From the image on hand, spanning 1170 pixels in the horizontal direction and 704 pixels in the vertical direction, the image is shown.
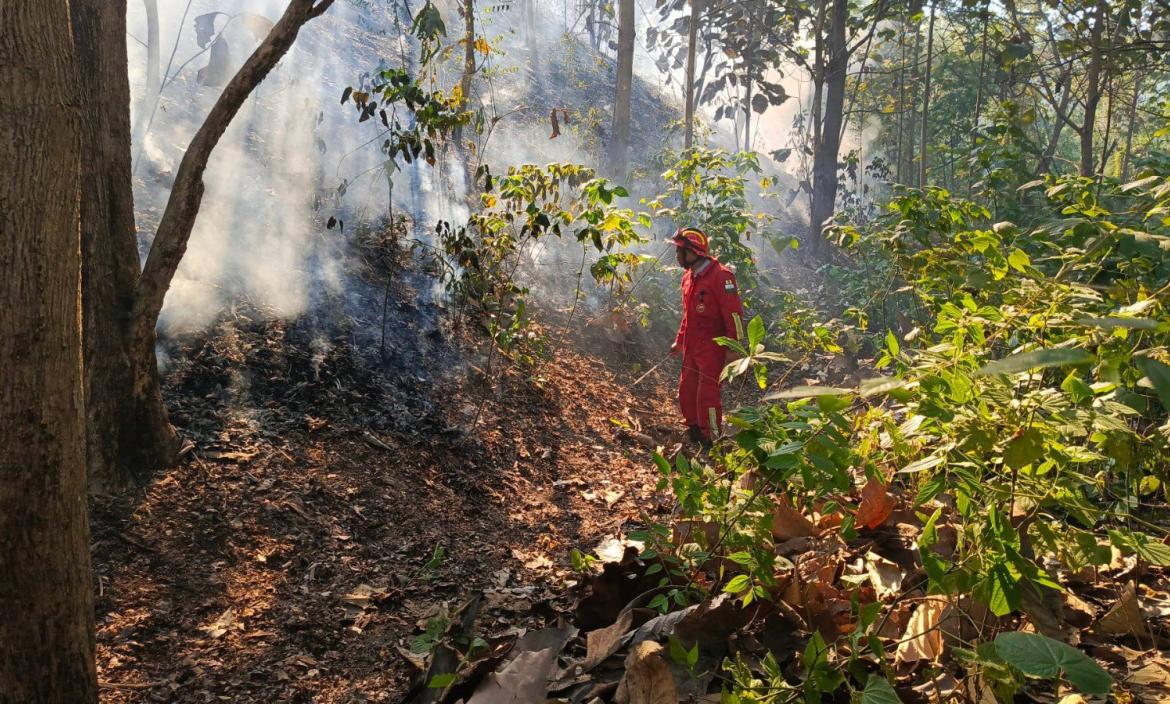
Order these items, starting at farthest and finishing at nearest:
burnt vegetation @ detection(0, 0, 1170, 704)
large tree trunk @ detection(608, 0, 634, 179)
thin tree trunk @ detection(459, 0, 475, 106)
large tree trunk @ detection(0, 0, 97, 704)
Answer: large tree trunk @ detection(608, 0, 634, 179), thin tree trunk @ detection(459, 0, 475, 106), large tree trunk @ detection(0, 0, 97, 704), burnt vegetation @ detection(0, 0, 1170, 704)

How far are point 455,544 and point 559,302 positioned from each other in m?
5.95

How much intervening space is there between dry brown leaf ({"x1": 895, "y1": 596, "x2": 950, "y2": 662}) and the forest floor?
4.55 feet

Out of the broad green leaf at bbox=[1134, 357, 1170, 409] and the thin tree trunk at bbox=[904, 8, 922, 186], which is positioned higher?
the thin tree trunk at bbox=[904, 8, 922, 186]

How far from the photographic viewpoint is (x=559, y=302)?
32.0 ft

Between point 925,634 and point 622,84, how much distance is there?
12634mm

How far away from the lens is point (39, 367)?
1924 millimetres

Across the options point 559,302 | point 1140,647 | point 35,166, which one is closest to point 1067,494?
point 1140,647

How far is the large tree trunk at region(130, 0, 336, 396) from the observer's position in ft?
12.4

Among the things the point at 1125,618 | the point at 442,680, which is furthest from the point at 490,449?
the point at 1125,618

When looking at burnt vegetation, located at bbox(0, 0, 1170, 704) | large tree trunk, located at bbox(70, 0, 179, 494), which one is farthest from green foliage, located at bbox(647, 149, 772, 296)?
large tree trunk, located at bbox(70, 0, 179, 494)

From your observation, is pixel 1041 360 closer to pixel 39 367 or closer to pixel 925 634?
pixel 925 634

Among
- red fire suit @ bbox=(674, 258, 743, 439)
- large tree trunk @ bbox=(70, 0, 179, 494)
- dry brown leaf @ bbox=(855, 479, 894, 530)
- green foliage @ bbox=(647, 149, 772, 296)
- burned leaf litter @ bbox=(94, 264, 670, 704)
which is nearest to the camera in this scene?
dry brown leaf @ bbox=(855, 479, 894, 530)

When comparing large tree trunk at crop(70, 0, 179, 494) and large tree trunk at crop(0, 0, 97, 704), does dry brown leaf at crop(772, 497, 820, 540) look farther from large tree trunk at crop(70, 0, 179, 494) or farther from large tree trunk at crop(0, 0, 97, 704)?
large tree trunk at crop(70, 0, 179, 494)

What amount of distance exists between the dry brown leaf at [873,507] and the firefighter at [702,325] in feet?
12.4
